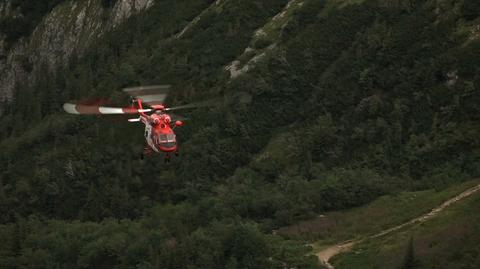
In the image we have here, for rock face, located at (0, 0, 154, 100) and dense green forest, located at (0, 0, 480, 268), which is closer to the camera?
dense green forest, located at (0, 0, 480, 268)

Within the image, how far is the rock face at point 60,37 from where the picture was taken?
12512 cm

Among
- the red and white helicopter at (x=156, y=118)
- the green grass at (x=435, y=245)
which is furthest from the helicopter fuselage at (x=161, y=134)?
the green grass at (x=435, y=245)

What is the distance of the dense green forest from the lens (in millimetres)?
70938

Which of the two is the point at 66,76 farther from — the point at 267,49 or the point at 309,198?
the point at 309,198

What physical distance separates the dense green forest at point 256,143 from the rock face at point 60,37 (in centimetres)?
1731

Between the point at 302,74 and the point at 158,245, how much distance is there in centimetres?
2864

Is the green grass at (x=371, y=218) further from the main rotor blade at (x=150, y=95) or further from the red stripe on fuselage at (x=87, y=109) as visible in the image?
the red stripe on fuselage at (x=87, y=109)

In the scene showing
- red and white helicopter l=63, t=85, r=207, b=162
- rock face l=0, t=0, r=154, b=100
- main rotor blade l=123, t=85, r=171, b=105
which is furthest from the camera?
rock face l=0, t=0, r=154, b=100

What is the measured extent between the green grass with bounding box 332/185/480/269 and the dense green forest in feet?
11.0

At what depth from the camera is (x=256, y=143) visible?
85312 millimetres

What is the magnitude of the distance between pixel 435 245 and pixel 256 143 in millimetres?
32864

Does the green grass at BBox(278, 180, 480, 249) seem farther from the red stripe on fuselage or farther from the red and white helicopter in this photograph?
the red stripe on fuselage

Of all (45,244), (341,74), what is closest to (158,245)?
(45,244)

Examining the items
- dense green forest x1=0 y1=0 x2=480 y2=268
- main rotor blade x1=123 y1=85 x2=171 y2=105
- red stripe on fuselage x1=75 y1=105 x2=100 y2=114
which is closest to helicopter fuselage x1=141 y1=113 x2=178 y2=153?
main rotor blade x1=123 y1=85 x2=171 y2=105
